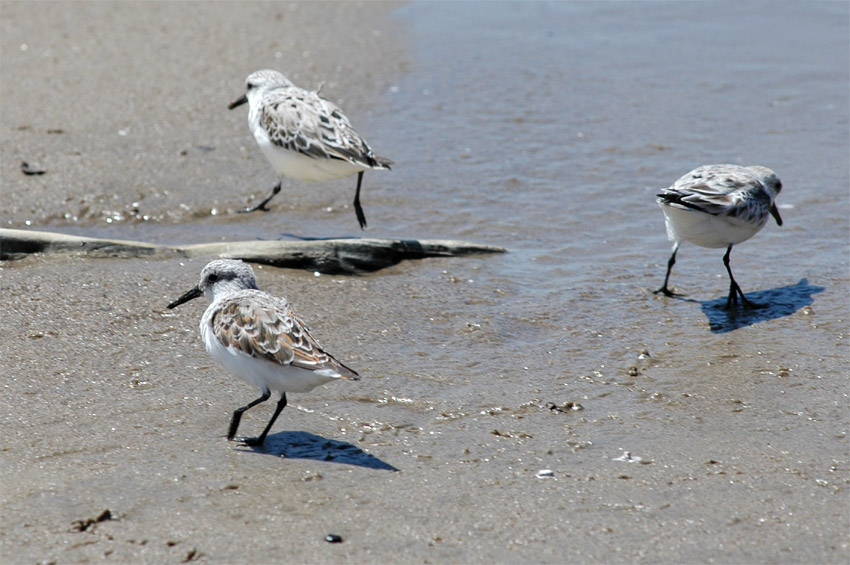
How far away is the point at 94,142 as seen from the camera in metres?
9.56

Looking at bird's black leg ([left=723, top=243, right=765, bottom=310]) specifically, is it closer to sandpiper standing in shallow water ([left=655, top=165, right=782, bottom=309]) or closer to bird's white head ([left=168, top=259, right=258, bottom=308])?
sandpiper standing in shallow water ([left=655, top=165, right=782, bottom=309])

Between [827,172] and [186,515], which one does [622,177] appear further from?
[186,515]

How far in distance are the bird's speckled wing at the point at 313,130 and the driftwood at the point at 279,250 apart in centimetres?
81

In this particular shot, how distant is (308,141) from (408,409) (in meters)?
3.46

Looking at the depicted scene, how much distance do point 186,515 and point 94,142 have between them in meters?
6.32

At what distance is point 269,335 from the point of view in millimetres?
4887

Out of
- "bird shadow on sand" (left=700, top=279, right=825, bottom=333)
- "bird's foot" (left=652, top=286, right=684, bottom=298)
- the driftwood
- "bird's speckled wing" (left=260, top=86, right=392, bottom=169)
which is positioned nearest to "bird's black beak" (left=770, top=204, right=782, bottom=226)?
"bird shadow on sand" (left=700, top=279, right=825, bottom=333)

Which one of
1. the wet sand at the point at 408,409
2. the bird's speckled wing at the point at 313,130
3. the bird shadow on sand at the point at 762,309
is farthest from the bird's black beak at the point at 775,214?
the bird's speckled wing at the point at 313,130

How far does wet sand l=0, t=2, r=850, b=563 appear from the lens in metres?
4.13

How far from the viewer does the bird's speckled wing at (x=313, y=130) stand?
791cm

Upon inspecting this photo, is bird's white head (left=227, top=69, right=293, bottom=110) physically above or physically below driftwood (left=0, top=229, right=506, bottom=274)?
above

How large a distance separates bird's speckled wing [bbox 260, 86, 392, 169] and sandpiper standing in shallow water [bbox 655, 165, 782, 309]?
2.35 m

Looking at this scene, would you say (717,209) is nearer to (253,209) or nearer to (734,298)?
(734,298)

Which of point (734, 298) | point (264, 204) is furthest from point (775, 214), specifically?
point (264, 204)
